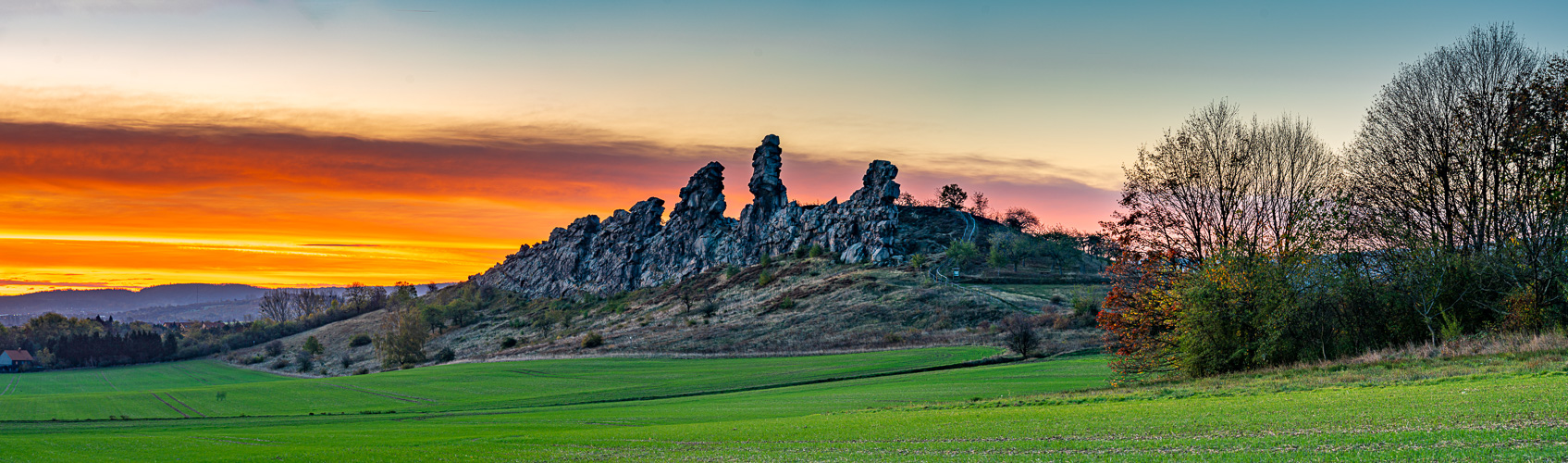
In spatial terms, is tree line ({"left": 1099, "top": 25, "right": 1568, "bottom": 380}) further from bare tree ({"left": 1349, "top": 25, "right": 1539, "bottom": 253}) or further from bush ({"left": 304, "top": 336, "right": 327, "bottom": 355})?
bush ({"left": 304, "top": 336, "right": 327, "bottom": 355})

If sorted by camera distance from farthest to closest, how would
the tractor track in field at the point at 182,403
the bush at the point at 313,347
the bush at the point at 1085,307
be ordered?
the bush at the point at 313,347
the bush at the point at 1085,307
the tractor track in field at the point at 182,403

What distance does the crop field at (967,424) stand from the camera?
49.7 feet

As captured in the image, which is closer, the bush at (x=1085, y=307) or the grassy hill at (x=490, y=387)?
the grassy hill at (x=490, y=387)

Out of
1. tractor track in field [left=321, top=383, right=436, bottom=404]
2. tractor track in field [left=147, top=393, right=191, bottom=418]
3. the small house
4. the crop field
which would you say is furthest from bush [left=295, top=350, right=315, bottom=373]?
the crop field

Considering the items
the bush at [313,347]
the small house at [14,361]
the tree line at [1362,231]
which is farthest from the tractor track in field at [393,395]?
the small house at [14,361]

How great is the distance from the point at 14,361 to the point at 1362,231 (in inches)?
9107

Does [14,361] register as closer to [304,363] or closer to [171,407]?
[304,363]

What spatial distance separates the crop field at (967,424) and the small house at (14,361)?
527 feet

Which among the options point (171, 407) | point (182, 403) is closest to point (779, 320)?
point (182, 403)

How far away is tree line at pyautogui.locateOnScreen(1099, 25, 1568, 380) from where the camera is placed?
36.2 m

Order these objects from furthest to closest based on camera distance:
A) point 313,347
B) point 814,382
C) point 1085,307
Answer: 1. point 313,347
2. point 1085,307
3. point 814,382

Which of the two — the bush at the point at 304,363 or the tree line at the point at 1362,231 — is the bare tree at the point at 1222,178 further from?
the bush at the point at 304,363

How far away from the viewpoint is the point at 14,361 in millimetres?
Answer: 169000

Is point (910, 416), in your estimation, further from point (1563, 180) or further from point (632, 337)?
point (632, 337)
